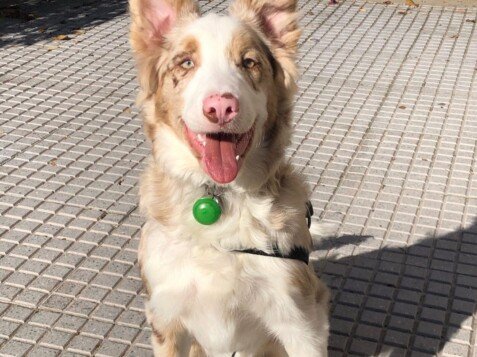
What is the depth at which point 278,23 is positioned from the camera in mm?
3227

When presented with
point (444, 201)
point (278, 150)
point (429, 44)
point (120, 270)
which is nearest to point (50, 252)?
point (120, 270)

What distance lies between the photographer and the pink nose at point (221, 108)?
8.71ft

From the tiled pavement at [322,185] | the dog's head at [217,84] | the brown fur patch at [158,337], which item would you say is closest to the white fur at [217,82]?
the dog's head at [217,84]

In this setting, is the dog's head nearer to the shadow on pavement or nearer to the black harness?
the black harness

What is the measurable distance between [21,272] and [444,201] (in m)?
3.10

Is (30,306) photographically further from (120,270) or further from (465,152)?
(465,152)

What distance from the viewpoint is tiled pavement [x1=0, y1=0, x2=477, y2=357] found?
3.89 m

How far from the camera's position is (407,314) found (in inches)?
155

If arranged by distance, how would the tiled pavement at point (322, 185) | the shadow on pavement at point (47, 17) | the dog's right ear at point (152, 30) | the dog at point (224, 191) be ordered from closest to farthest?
1. the dog at point (224, 191)
2. the dog's right ear at point (152, 30)
3. the tiled pavement at point (322, 185)
4. the shadow on pavement at point (47, 17)

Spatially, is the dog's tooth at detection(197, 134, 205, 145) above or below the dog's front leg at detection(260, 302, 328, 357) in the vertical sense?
above

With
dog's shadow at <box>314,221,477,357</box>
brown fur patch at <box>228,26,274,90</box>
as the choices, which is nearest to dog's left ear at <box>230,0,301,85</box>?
brown fur patch at <box>228,26,274,90</box>

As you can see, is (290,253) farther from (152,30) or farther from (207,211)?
(152,30)

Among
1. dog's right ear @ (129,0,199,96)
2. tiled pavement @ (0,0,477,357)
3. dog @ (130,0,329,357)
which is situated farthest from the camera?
tiled pavement @ (0,0,477,357)

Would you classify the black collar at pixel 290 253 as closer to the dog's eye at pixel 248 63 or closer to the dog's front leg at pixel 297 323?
the dog's front leg at pixel 297 323
